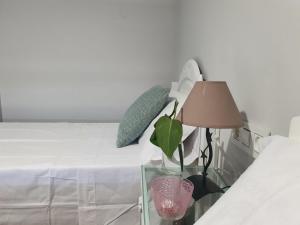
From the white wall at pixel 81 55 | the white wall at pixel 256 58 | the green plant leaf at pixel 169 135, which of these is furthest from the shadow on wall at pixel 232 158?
the white wall at pixel 81 55

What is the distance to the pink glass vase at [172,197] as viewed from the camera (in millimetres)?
915

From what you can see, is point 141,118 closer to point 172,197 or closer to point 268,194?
point 172,197

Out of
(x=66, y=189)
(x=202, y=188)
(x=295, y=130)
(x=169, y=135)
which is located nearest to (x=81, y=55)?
(x=66, y=189)

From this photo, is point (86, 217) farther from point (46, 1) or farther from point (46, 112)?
point (46, 1)

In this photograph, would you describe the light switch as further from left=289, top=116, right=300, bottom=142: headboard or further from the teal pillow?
the teal pillow

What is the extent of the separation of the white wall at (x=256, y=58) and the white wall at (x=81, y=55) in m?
1.18

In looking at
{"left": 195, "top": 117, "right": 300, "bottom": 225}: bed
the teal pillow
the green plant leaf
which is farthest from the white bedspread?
the teal pillow

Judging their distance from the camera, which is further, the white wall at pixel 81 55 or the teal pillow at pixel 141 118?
the white wall at pixel 81 55

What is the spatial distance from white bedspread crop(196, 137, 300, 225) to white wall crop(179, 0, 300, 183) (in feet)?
1.10

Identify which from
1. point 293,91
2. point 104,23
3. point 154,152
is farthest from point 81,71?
point 293,91

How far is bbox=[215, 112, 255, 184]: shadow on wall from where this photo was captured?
1188 mm

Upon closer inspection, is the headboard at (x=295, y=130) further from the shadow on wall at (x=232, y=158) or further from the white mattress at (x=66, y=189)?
the white mattress at (x=66, y=189)

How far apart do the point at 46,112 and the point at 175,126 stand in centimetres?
221

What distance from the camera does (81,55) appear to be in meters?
2.87
